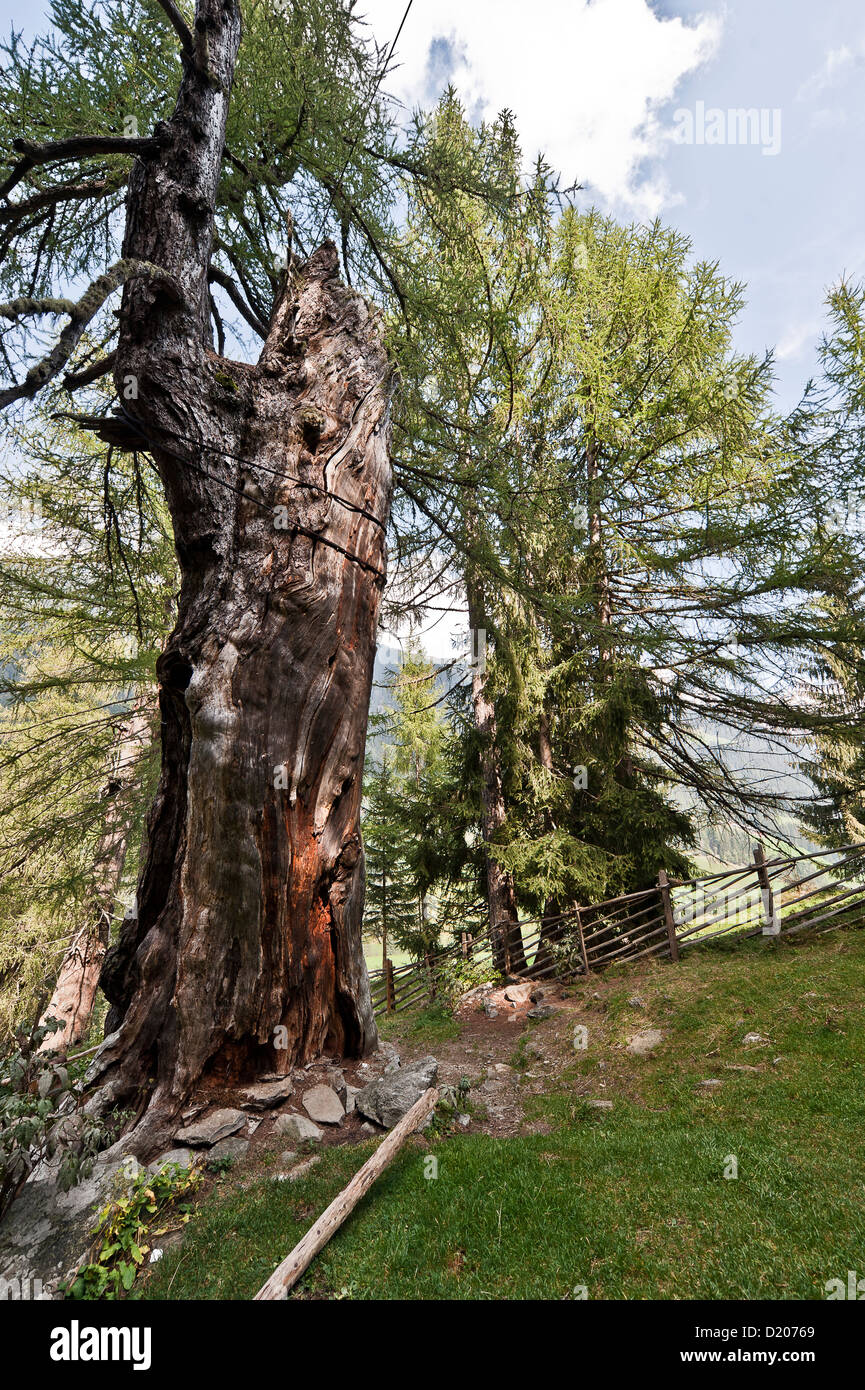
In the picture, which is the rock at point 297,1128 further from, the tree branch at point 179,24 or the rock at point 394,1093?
the tree branch at point 179,24

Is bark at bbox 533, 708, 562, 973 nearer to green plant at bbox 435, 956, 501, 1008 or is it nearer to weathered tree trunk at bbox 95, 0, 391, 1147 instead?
green plant at bbox 435, 956, 501, 1008

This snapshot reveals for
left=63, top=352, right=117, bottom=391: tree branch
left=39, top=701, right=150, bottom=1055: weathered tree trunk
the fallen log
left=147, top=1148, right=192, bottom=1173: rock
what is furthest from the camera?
left=39, top=701, right=150, bottom=1055: weathered tree trunk

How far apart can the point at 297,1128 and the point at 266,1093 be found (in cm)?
30

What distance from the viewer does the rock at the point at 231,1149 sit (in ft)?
10.8

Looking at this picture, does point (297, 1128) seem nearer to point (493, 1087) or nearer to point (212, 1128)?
point (212, 1128)

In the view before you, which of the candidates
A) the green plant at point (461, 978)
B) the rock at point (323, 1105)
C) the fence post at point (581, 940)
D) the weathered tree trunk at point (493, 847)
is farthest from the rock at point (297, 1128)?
the green plant at point (461, 978)

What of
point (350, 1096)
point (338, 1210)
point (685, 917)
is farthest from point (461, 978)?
point (338, 1210)

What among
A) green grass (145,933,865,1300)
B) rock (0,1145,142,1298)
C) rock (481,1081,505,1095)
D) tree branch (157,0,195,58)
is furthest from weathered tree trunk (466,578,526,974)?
rock (0,1145,142,1298)

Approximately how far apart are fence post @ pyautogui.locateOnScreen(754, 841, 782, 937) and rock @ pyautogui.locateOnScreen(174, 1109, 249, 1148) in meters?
7.71

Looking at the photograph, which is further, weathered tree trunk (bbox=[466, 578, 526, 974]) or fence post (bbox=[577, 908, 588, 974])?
weathered tree trunk (bbox=[466, 578, 526, 974])

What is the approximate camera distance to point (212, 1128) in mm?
3398

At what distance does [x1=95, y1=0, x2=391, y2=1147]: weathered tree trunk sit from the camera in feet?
12.0
